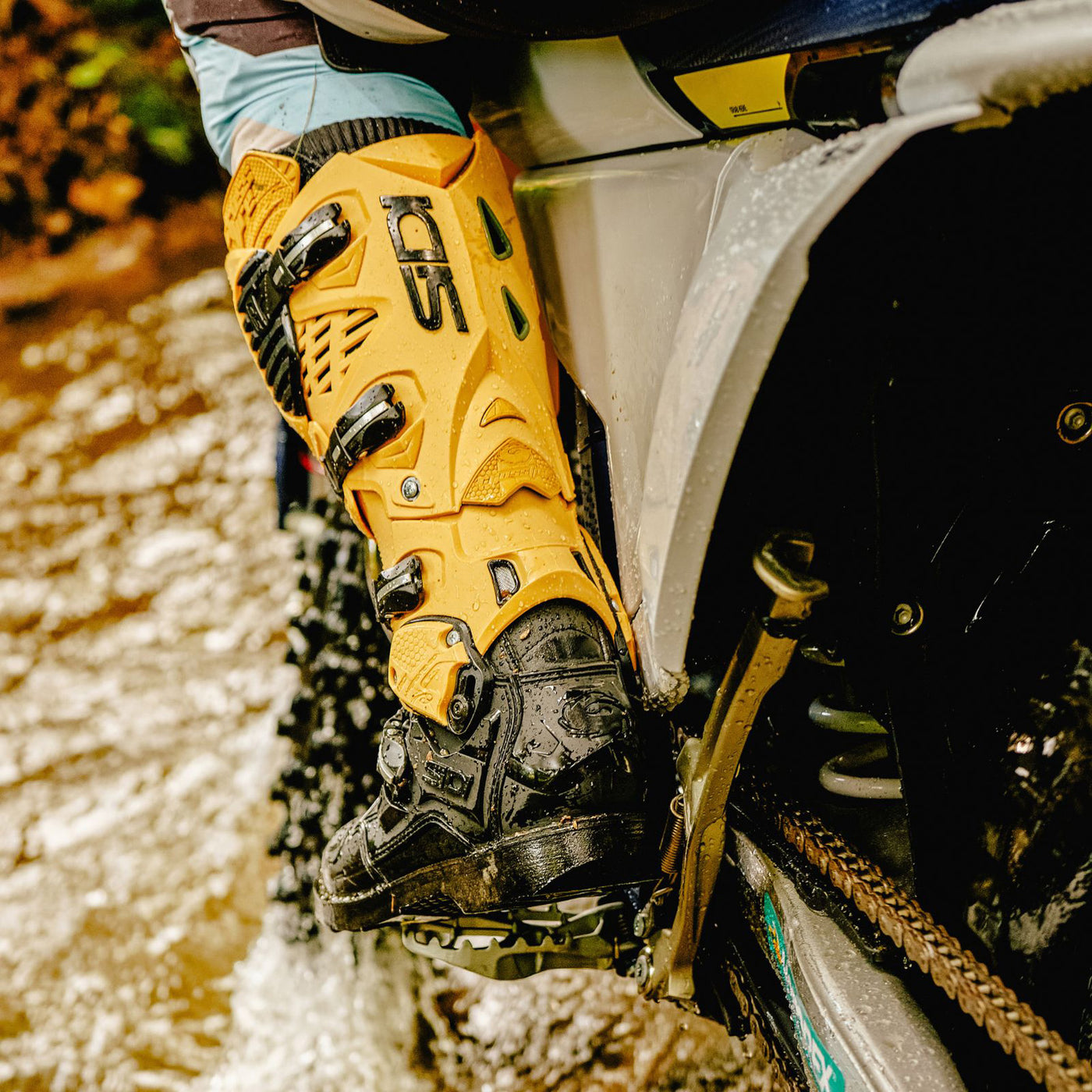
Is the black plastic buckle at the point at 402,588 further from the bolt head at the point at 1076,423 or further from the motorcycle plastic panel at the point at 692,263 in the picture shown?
the bolt head at the point at 1076,423

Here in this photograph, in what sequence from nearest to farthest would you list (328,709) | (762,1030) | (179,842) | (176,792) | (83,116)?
(762,1030) → (328,709) → (179,842) → (176,792) → (83,116)

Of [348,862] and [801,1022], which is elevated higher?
[801,1022]

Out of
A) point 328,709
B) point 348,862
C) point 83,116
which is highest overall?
point 348,862

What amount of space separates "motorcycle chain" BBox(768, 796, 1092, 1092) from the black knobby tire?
37.2 inches

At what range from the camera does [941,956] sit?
28.1 inches

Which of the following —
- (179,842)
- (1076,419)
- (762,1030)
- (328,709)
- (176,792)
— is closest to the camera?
(1076,419)

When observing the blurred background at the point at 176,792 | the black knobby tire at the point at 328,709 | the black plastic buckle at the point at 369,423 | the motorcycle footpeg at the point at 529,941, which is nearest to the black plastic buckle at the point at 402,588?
the black plastic buckle at the point at 369,423

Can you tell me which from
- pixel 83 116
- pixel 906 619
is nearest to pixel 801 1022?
pixel 906 619

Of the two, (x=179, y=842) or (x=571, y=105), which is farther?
(x=179, y=842)

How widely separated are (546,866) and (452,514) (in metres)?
0.35

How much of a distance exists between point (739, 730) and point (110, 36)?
6328 mm

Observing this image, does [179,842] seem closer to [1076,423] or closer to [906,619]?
[906,619]

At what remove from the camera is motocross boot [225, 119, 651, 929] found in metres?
0.90

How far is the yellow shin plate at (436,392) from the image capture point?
960mm
